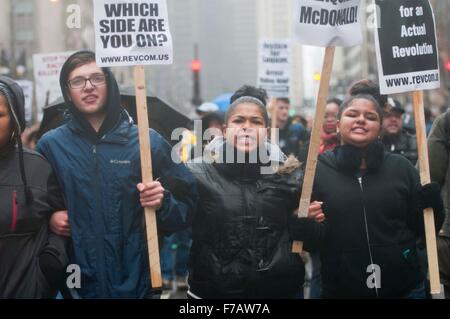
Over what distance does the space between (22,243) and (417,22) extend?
9.52 feet

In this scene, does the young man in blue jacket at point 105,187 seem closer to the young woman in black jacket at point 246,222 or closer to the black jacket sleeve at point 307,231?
the young woman in black jacket at point 246,222

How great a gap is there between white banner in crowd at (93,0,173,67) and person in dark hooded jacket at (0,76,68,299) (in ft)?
2.24

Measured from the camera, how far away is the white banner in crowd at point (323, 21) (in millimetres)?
5105

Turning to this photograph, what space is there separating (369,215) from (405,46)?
1154 millimetres

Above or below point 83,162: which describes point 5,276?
below

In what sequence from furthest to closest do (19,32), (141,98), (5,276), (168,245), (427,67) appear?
(19,32)
(168,245)
(427,67)
(141,98)
(5,276)

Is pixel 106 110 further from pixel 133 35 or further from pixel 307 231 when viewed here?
pixel 307 231

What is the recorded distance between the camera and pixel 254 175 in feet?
16.6

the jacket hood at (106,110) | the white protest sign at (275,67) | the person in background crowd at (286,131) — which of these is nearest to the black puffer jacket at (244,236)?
the jacket hood at (106,110)

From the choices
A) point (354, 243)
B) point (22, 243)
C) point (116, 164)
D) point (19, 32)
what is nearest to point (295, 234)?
point (354, 243)

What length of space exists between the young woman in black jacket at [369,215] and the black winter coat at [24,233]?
1.73 meters

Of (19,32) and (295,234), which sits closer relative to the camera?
(295,234)

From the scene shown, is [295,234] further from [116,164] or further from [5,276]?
[5,276]

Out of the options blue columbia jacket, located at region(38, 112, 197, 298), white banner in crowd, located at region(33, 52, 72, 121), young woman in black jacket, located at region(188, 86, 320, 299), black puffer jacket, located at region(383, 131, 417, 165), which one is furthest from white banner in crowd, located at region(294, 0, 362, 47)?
white banner in crowd, located at region(33, 52, 72, 121)
